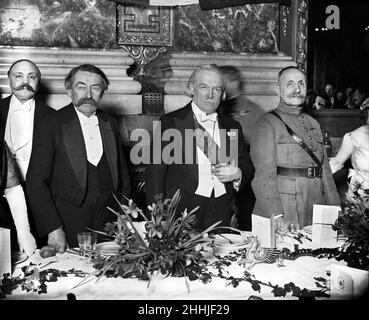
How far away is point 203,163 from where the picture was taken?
3965 mm

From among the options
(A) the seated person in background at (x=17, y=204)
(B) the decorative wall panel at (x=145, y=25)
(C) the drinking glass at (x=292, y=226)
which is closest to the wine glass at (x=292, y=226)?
(C) the drinking glass at (x=292, y=226)

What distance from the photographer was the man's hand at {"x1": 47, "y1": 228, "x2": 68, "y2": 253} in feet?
9.43

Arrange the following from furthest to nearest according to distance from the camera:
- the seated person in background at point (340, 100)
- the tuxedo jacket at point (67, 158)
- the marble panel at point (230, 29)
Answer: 1. the seated person in background at point (340, 100)
2. the marble panel at point (230, 29)
3. the tuxedo jacket at point (67, 158)

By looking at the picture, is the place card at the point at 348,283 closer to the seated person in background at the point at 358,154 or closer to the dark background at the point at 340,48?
the seated person in background at the point at 358,154

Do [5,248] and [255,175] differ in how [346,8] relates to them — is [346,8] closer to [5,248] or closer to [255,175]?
[255,175]

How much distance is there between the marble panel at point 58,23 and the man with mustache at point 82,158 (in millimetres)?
1974

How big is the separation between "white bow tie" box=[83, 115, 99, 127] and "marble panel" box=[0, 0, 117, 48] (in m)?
2.10

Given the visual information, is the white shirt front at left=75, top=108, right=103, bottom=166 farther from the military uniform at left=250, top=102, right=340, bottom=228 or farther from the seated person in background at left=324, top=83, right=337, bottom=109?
the seated person in background at left=324, top=83, right=337, bottom=109

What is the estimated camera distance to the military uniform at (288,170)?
4020mm

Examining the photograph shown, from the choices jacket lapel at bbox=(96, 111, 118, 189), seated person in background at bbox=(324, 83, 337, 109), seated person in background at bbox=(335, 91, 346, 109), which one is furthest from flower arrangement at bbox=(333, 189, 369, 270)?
seated person in background at bbox=(335, 91, 346, 109)

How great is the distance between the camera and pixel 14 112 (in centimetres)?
432

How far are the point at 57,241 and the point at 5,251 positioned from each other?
0.56 m

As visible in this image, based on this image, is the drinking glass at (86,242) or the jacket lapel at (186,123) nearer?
the drinking glass at (86,242)
